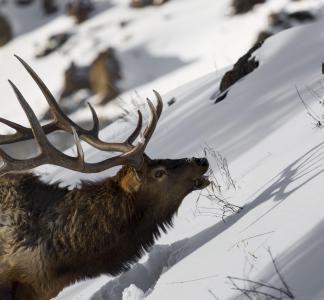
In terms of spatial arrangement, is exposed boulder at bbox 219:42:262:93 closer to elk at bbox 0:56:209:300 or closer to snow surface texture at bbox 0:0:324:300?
snow surface texture at bbox 0:0:324:300

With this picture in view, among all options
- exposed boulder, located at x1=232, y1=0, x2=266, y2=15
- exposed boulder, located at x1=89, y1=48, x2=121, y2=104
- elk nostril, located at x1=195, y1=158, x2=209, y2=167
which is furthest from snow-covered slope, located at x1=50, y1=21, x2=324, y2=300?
exposed boulder, located at x1=232, y1=0, x2=266, y2=15

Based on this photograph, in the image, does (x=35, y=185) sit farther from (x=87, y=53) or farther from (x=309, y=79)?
(x=87, y=53)

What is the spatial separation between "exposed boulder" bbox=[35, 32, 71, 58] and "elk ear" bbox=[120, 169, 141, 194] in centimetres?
1702

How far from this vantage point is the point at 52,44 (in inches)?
819

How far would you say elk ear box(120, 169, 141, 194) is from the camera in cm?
435

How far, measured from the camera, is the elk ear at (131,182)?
14.3ft

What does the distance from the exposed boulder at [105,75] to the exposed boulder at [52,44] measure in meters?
2.29

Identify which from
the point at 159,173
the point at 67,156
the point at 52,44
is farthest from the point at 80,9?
the point at 67,156

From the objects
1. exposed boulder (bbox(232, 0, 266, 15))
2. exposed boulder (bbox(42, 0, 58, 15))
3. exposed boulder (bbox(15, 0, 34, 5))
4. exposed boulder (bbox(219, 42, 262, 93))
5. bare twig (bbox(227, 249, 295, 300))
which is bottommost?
exposed boulder (bbox(15, 0, 34, 5))

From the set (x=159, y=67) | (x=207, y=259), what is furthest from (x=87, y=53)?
(x=207, y=259)

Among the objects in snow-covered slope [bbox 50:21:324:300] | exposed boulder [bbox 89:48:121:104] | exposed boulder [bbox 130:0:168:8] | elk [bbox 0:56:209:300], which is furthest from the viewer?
exposed boulder [bbox 130:0:168:8]

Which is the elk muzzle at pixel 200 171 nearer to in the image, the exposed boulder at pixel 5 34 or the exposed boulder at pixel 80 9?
the exposed boulder at pixel 80 9

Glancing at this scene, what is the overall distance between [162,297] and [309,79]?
3386mm

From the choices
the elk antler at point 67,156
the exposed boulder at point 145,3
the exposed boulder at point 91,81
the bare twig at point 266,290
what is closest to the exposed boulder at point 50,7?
the exposed boulder at point 145,3
